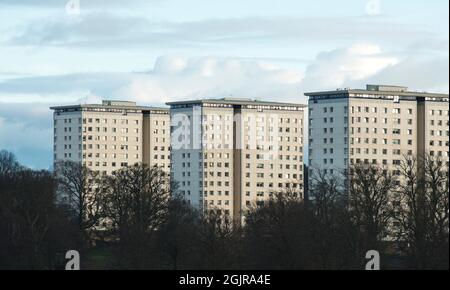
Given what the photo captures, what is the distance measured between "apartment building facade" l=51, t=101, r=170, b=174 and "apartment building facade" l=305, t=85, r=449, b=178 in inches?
1506

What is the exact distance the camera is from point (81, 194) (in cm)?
10781

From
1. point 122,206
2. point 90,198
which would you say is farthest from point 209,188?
point 122,206

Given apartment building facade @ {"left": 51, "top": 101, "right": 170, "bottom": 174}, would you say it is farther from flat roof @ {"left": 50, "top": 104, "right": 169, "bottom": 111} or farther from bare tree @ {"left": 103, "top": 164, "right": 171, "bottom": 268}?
bare tree @ {"left": 103, "top": 164, "right": 171, "bottom": 268}

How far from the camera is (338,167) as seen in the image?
479 feet

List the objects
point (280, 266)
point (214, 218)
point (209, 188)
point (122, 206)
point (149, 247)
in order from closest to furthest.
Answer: point (280, 266) < point (149, 247) < point (214, 218) < point (122, 206) < point (209, 188)

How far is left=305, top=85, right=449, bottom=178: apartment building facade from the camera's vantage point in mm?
149625

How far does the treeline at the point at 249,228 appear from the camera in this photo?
6381cm

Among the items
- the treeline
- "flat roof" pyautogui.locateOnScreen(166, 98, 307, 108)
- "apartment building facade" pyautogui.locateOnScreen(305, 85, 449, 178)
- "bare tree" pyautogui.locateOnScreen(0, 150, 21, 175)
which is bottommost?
the treeline

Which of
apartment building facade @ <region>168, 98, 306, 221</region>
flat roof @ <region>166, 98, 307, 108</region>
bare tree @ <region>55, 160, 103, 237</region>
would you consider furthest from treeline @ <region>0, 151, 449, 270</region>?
flat roof @ <region>166, 98, 307, 108</region>

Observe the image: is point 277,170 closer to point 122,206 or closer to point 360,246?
point 122,206

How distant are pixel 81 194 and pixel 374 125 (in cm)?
5511

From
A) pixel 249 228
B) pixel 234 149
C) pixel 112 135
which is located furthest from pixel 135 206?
pixel 112 135

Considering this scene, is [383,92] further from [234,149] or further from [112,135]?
[112,135]
